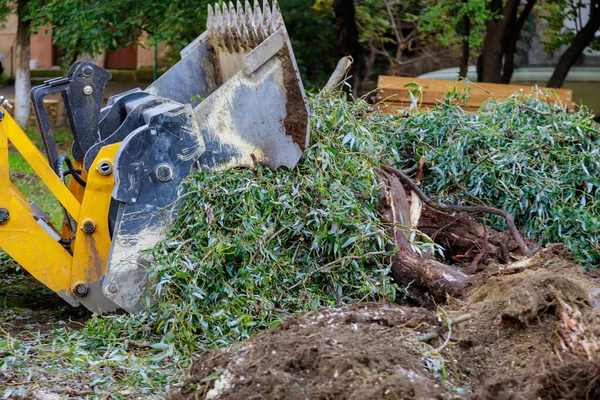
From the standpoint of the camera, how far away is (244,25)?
17.4 ft

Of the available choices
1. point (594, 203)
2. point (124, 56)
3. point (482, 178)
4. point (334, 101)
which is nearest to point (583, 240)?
point (594, 203)

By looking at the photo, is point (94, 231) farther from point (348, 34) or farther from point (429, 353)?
point (348, 34)

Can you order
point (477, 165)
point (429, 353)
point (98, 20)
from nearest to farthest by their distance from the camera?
point (429, 353), point (477, 165), point (98, 20)

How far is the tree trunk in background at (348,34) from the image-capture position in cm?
1255

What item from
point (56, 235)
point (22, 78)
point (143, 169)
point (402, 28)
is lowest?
point (22, 78)

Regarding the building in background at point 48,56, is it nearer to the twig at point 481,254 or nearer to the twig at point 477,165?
the twig at point 477,165

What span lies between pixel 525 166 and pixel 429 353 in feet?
8.10

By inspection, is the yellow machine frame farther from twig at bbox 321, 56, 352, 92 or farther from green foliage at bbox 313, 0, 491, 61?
green foliage at bbox 313, 0, 491, 61

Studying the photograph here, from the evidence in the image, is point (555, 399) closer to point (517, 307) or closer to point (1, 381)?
point (517, 307)

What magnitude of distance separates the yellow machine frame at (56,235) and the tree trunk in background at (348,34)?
27.3 feet

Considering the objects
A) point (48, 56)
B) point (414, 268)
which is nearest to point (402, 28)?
point (48, 56)

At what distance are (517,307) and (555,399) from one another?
562mm

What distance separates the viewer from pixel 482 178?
555 centimetres

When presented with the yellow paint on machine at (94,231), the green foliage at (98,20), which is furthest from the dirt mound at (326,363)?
the green foliage at (98,20)
